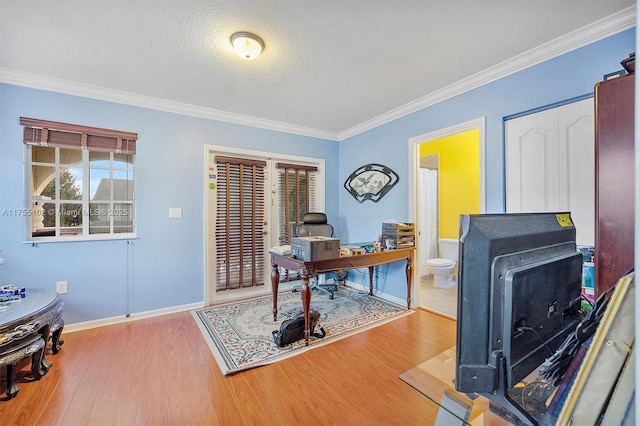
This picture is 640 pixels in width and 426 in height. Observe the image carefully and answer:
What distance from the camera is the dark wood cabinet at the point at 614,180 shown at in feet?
3.72

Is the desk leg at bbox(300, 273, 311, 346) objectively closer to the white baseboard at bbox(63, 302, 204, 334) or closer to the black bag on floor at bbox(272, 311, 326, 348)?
the black bag on floor at bbox(272, 311, 326, 348)

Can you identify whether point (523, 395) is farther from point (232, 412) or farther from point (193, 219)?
point (193, 219)

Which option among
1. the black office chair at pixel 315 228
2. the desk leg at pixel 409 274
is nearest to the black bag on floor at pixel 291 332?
the black office chair at pixel 315 228

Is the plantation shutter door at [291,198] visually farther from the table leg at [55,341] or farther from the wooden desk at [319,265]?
the table leg at [55,341]

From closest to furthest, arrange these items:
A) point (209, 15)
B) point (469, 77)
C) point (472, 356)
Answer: point (472, 356), point (209, 15), point (469, 77)

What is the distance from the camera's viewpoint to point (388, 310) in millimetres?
3199

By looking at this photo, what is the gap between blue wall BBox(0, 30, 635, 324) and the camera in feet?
7.49

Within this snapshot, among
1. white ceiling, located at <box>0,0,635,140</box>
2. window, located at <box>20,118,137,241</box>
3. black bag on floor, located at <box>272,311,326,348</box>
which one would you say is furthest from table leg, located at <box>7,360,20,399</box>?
white ceiling, located at <box>0,0,635,140</box>

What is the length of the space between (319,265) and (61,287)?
2.55 metres

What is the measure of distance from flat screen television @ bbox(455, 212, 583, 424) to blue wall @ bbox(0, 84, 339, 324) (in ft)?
10.7

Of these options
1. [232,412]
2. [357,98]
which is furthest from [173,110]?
[232,412]

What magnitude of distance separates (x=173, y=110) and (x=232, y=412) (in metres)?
3.09

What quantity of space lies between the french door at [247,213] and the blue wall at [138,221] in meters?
0.16

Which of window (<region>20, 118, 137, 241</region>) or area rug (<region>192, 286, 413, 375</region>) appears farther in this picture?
window (<region>20, 118, 137, 241</region>)
